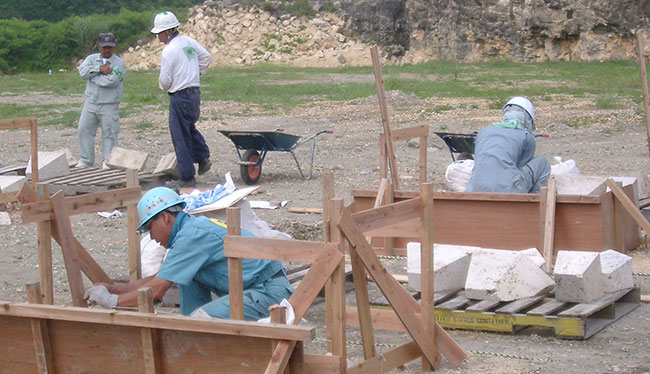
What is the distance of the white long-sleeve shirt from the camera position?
1123cm

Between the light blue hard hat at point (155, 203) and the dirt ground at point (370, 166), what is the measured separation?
52.3 inches

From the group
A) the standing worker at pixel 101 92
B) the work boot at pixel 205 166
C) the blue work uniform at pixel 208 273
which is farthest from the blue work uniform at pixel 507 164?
the standing worker at pixel 101 92

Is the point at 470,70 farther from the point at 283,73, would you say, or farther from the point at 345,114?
the point at 345,114

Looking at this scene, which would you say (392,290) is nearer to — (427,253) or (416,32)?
(427,253)

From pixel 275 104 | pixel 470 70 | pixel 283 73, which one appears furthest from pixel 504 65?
pixel 275 104

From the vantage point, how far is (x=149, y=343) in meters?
4.06

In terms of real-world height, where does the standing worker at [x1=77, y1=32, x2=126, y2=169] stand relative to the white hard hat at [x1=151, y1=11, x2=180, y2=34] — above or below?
below

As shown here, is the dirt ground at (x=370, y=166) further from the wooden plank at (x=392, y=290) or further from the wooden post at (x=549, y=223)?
the wooden post at (x=549, y=223)

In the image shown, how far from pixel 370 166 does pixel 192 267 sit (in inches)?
323

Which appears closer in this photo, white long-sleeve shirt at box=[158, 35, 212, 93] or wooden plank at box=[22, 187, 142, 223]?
wooden plank at box=[22, 187, 142, 223]

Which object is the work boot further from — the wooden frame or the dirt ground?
the wooden frame

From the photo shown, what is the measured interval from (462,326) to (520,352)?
500mm

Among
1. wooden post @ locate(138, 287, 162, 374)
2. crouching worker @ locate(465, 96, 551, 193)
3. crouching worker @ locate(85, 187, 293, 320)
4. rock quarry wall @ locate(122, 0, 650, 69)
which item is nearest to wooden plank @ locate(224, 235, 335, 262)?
wooden post @ locate(138, 287, 162, 374)

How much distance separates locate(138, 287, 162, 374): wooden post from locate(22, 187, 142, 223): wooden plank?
4.12 feet
